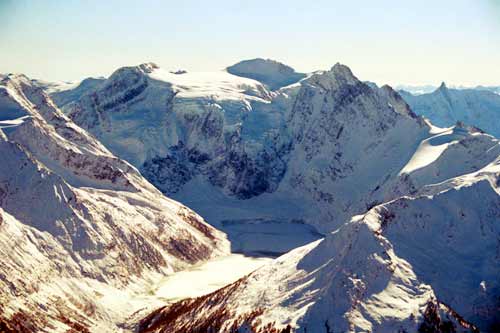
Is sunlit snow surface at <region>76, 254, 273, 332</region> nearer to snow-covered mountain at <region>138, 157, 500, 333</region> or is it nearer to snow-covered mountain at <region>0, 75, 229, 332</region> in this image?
snow-covered mountain at <region>0, 75, 229, 332</region>

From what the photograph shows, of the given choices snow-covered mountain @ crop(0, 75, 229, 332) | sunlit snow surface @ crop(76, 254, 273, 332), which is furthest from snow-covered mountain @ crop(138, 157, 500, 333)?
snow-covered mountain @ crop(0, 75, 229, 332)

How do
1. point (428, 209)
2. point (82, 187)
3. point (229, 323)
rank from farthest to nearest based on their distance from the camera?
point (82, 187), point (428, 209), point (229, 323)

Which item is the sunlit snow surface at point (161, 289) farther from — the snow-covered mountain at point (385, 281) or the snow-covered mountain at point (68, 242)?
the snow-covered mountain at point (385, 281)

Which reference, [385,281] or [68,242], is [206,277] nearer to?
[68,242]

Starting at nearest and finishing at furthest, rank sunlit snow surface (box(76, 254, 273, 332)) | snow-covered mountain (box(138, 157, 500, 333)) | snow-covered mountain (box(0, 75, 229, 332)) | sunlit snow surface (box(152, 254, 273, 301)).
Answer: snow-covered mountain (box(138, 157, 500, 333)), snow-covered mountain (box(0, 75, 229, 332)), sunlit snow surface (box(76, 254, 273, 332)), sunlit snow surface (box(152, 254, 273, 301))

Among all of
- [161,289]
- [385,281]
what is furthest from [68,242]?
[385,281]

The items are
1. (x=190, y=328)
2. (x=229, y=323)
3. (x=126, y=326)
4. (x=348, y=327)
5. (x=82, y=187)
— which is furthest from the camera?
(x=82, y=187)

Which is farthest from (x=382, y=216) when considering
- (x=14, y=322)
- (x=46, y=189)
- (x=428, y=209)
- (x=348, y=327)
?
(x=46, y=189)

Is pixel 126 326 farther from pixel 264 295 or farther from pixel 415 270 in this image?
pixel 415 270
